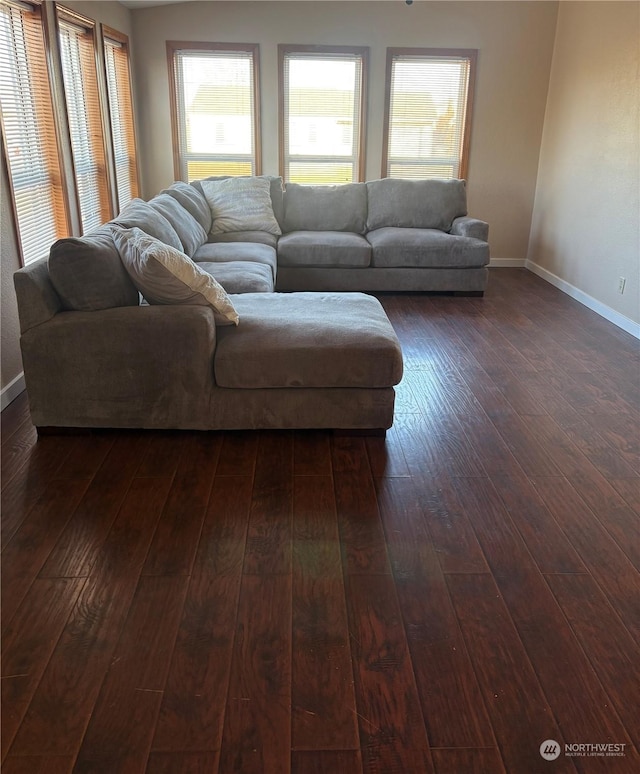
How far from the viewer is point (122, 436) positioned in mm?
2926

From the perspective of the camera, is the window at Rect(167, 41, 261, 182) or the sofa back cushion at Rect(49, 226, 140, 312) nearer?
the sofa back cushion at Rect(49, 226, 140, 312)

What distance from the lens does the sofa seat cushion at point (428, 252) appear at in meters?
5.34

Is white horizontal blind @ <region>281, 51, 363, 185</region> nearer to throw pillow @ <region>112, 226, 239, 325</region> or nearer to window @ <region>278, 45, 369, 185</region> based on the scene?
window @ <region>278, 45, 369, 185</region>

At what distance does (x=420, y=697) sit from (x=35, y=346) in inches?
82.9

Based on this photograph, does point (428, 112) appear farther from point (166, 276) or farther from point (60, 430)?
point (60, 430)

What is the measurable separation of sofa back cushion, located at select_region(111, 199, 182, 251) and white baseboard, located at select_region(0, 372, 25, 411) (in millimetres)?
1001

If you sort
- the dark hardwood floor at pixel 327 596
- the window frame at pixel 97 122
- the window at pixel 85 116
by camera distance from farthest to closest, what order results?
the window at pixel 85 116, the window frame at pixel 97 122, the dark hardwood floor at pixel 327 596

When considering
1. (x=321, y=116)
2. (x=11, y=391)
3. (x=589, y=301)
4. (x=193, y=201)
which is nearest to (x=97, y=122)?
(x=193, y=201)

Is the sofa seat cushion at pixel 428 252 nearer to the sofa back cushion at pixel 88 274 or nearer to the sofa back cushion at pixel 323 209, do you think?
the sofa back cushion at pixel 323 209

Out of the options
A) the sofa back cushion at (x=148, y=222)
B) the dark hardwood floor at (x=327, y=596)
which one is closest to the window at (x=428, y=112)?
the sofa back cushion at (x=148, y=222)

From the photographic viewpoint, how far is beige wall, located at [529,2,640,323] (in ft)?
15.1

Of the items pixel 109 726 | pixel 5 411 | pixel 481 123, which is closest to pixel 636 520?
pixel 109 726

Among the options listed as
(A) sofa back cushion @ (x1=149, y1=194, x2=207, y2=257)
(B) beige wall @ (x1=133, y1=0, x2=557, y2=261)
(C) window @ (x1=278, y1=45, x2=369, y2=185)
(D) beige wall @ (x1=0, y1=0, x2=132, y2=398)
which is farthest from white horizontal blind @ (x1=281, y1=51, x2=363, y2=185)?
(D) beige wall @ (x1=0, y1=0, x2=132, y2=398)

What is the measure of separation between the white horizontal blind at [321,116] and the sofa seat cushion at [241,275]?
243cm
